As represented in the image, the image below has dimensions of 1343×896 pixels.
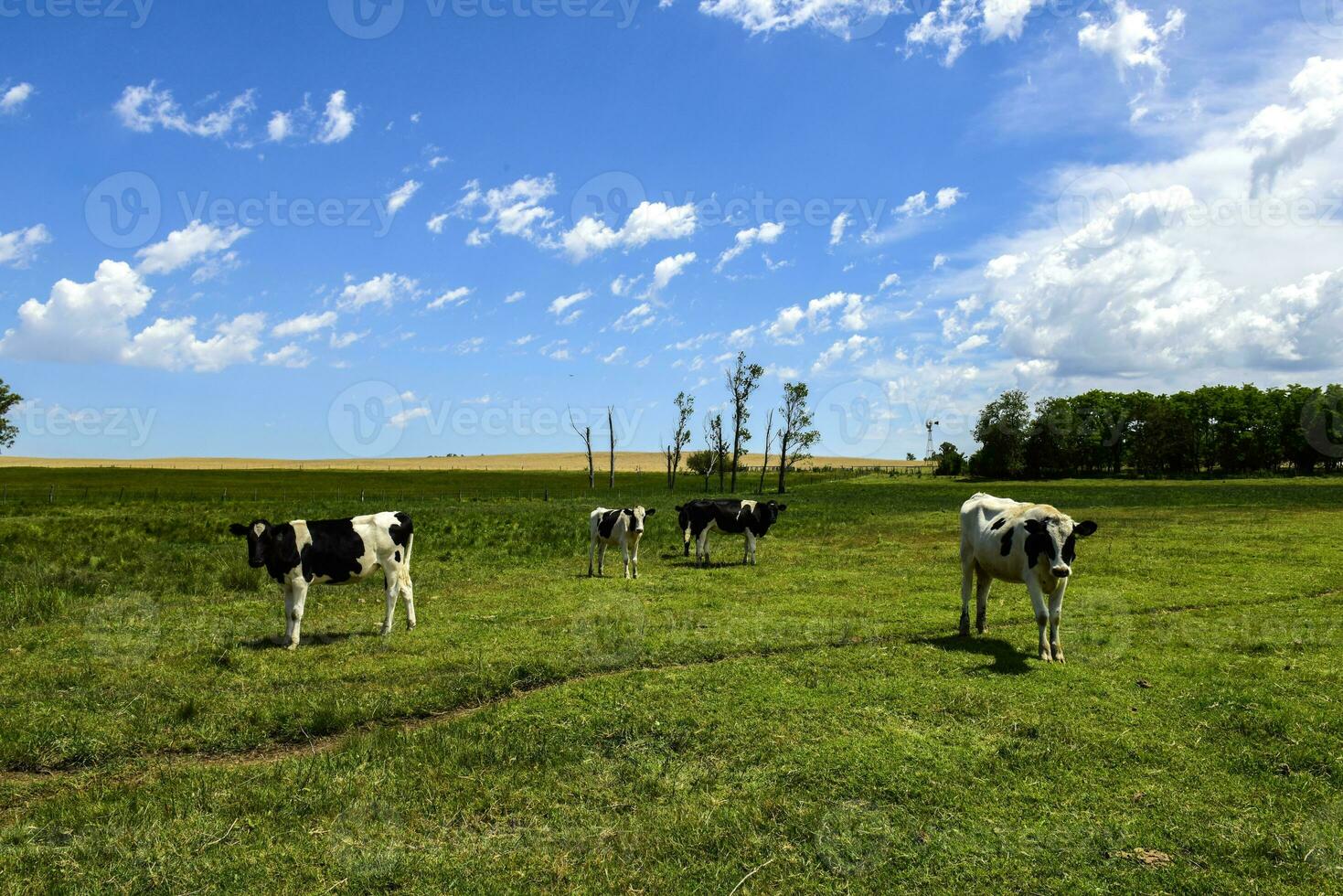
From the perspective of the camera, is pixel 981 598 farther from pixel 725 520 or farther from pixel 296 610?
pixel 725 520

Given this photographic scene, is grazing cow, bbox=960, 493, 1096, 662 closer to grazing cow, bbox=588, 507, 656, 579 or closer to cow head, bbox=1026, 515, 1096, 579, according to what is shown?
cow head, bbox=1026, 515, 1096, 579

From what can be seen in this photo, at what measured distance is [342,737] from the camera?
820 centimetres

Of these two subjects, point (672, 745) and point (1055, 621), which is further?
point (1055, 621)

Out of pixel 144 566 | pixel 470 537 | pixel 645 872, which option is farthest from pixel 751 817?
pixel 470 537

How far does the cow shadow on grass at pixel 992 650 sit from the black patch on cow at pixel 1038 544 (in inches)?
51.2

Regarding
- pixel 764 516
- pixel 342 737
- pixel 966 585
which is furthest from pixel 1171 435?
pixel 342 737

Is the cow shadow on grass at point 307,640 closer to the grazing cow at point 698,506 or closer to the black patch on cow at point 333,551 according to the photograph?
the black patch on cow at point 333,551

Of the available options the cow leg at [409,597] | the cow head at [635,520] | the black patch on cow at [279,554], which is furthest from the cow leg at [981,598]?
the black patch on cow at [279,554]

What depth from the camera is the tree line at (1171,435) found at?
107562 mm

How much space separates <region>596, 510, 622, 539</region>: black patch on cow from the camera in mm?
20594

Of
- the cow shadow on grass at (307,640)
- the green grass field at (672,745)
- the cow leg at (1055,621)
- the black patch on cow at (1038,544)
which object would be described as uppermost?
the black patch on cow at (1038,544)

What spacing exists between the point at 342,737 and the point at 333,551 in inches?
206

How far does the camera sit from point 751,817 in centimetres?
609

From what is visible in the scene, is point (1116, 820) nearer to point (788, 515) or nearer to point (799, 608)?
point (799, 608)
